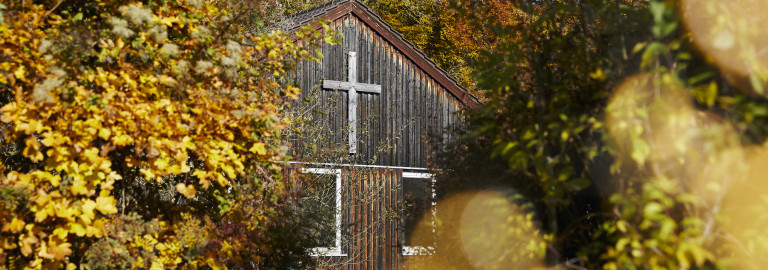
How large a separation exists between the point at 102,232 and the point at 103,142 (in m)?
0.67

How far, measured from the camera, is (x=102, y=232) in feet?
13.8

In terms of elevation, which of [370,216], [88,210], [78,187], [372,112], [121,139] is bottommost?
[370,216]

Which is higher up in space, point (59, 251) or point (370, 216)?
point (59, 251)

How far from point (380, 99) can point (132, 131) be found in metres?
8.81

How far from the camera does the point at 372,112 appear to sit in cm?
1256

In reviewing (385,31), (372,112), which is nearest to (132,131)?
(372,112)

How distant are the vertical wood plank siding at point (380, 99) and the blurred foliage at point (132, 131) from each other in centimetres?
678

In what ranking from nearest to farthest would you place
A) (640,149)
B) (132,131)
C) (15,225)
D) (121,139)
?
(640,149)
(15,225)
(121,139)
(132,131)

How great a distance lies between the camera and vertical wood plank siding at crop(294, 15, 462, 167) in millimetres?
12133

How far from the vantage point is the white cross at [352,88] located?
12.1 metres

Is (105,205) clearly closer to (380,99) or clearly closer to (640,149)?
(640,149)

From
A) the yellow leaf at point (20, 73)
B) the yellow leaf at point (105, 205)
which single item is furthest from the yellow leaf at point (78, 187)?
the yellow leaf at point (20, 73)

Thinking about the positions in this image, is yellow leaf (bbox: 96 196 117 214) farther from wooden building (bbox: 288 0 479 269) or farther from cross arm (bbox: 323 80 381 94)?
cross arm (bbox: 323 80 381 94)

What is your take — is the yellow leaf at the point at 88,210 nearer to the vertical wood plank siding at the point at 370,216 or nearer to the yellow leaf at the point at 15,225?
the yellow leaf at the point at 15,225
